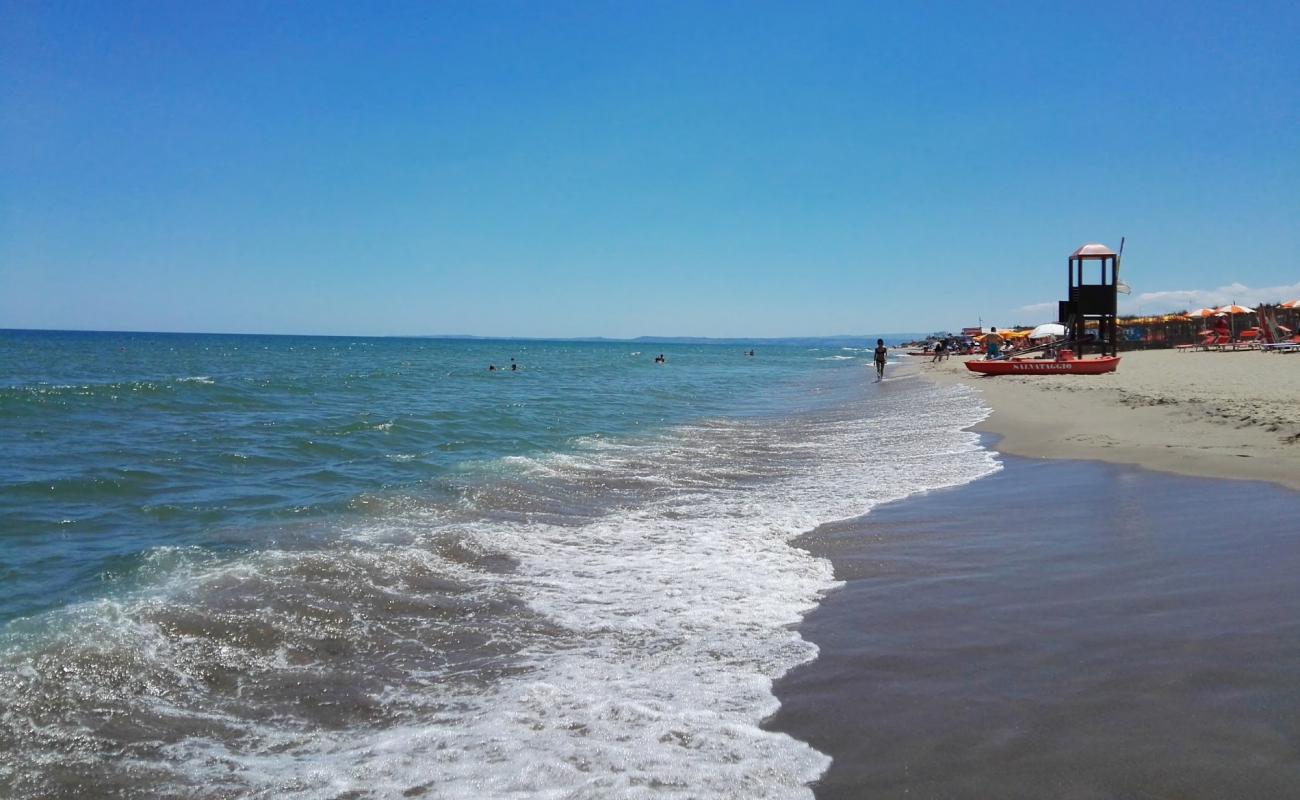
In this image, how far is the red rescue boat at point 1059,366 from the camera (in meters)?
27.4

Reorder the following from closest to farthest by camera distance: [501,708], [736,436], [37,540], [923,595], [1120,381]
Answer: [501,708] → [923,595] → [37,540] → [736,436] → [1120,381]

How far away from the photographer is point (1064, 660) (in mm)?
4117

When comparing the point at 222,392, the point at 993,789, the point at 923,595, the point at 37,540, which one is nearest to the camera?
the point at 993,789

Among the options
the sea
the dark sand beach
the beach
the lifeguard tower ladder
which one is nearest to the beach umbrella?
the lifeguard tower ladder

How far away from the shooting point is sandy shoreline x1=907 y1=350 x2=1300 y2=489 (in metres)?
9.77

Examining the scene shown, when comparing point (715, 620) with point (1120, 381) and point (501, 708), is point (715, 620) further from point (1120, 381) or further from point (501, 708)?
point (1120, 381)

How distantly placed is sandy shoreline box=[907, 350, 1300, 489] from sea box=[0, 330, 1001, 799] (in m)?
1.95

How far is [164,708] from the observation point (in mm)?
4199

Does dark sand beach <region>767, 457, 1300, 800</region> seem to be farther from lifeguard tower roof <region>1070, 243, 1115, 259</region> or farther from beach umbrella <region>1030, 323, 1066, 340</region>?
beach umbrella <region>1030, 323, 1066, 340</region>

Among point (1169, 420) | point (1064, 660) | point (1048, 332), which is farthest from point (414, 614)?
point (1048, 332)

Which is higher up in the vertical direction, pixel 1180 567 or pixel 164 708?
pixel 1180 567

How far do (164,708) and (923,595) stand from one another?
14.4 ft

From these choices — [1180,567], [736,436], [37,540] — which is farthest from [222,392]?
[1180,567]

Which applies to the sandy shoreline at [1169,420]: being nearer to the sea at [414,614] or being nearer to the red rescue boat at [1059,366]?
the red rescue boat at [1059,366]
